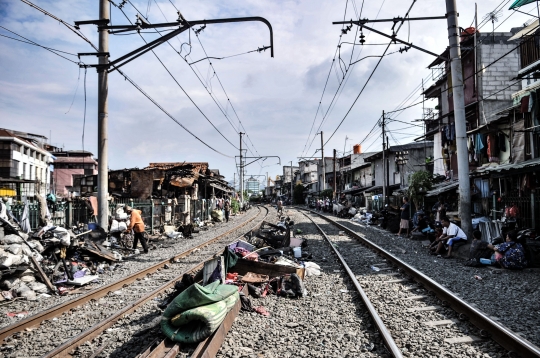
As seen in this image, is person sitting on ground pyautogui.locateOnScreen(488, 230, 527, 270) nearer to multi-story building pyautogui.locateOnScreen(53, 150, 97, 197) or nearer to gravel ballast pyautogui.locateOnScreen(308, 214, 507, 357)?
gravel ballast pyautogui.locateOnScreen(308, 214, 507, 357)

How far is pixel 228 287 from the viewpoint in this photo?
5.94 m

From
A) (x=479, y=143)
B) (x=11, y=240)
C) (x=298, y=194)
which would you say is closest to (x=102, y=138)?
(x=11, y=240)

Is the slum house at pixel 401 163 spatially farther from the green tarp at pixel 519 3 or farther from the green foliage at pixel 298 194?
the green foliage at pixel 298 194

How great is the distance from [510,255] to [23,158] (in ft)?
158

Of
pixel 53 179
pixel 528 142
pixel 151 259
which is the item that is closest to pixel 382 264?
pixel 151 259

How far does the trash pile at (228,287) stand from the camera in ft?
15.3

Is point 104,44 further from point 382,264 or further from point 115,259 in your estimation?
point 382,264

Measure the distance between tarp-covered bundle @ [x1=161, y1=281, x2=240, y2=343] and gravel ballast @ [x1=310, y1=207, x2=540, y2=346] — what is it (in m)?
4.05

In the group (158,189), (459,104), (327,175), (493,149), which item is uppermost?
(327,175)

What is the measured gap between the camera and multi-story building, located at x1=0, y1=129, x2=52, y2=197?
127 ft

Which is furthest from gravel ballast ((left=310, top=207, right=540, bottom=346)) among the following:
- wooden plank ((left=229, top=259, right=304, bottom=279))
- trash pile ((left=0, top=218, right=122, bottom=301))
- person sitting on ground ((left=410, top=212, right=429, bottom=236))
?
trash pile ((left=0, top=218, right=122, bottom=301))

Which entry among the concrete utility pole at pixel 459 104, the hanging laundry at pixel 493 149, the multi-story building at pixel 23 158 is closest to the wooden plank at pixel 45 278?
the concrete utility pole at pixel 459 104

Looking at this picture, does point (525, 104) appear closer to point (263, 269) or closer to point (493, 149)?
point (493, 149)

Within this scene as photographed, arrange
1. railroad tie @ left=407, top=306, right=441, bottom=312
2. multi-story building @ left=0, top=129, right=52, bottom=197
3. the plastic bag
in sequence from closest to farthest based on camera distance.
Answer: railroad tie @ left=407, top=306, right=441, bottom=312 → the plastic bag → multi-story building @ left=0, top=129, right=52, bottom=197
